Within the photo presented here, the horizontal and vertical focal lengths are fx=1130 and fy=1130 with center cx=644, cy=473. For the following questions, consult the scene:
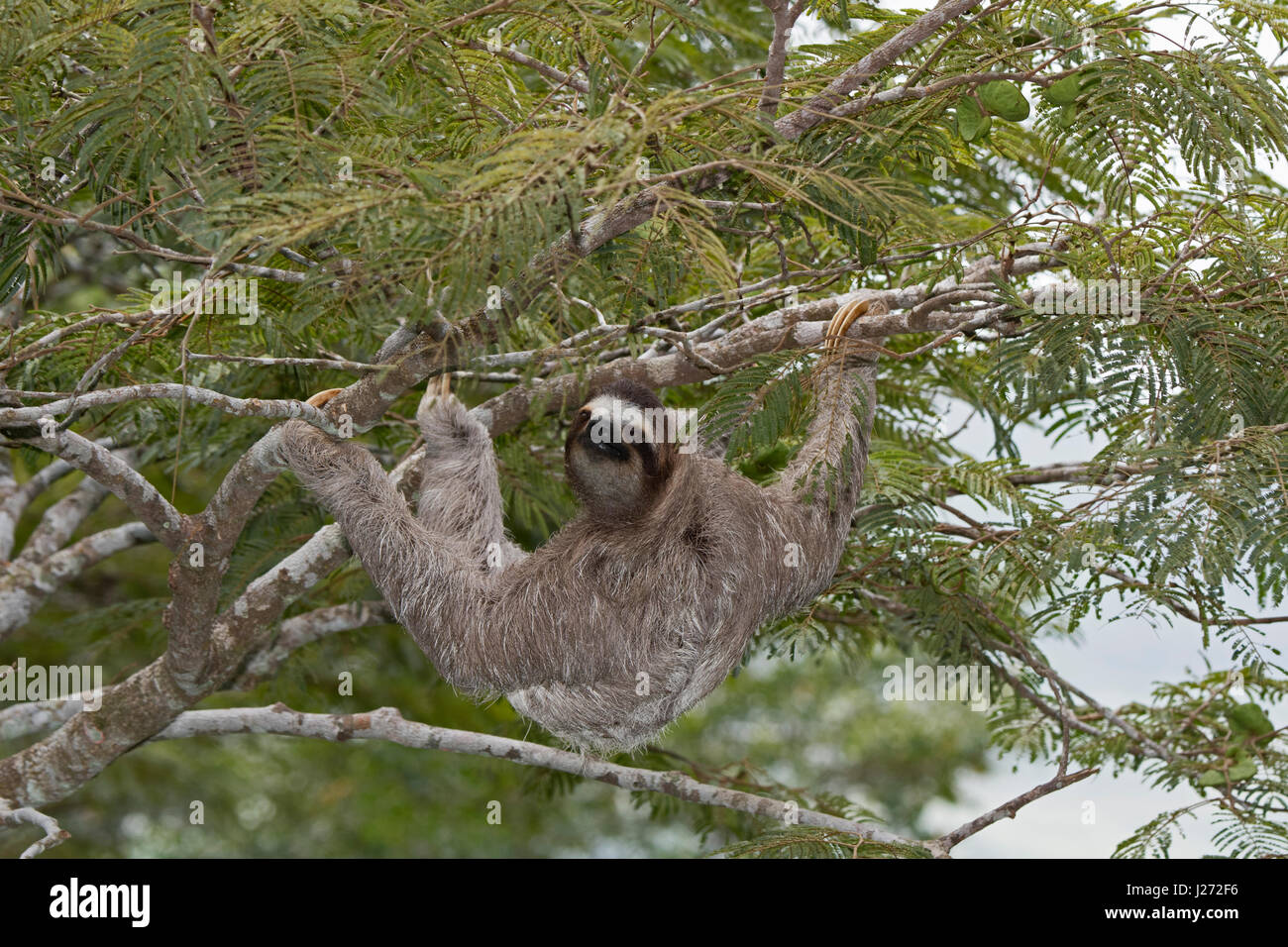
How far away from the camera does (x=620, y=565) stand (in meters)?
4.48

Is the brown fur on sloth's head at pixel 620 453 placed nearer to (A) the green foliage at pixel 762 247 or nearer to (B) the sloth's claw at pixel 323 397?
(A) the green foliage at pixel 762 247

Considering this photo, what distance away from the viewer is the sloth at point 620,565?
4285mm

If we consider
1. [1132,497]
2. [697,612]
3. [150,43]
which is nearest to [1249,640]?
[1132,497]

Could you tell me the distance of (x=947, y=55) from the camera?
13.6 feet

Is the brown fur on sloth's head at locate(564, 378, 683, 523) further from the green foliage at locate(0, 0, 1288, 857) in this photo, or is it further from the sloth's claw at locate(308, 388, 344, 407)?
the sloth's claw at locate(308, 388, 344, 407)

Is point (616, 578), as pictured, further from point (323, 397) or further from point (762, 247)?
point (762, 247)

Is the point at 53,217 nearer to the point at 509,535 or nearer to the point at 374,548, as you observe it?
the point at 374,548

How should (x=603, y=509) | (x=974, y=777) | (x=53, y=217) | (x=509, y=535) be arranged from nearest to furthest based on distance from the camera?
(x=53, y=217)
(x=603, y=509)
(x=509, y=535)
(x=974, y=777)

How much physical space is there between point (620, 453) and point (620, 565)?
0.55 metres

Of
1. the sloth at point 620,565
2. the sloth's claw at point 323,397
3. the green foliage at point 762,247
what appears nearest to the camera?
the green foliage at point 762,247

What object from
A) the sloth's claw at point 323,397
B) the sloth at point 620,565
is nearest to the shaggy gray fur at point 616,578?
the sloth at point 620,565

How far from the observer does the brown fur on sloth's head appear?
4.08 meters

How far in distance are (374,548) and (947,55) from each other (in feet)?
9.54

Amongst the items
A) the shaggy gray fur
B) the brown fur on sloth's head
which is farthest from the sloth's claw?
the brown fur on sloth's head
